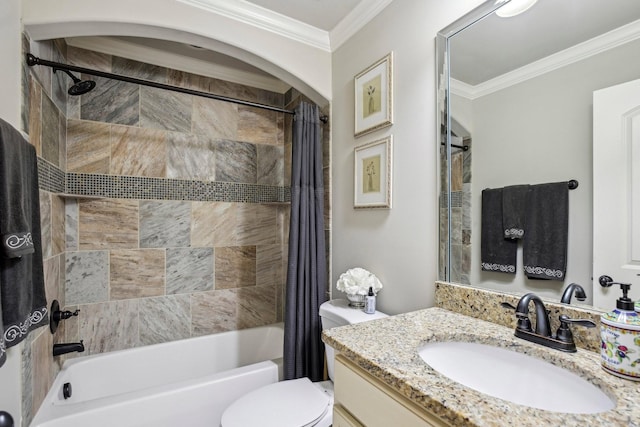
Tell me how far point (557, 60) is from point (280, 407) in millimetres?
1688

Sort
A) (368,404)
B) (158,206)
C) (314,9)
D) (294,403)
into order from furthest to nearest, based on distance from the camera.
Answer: (158,206)
(314,9)
(294,403)
(368,404)

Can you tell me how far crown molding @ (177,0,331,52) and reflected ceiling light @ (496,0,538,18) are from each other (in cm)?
118

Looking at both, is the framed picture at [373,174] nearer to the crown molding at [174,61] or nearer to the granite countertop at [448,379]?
the granite countertop at [448,379]

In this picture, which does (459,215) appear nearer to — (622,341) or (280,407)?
(622,341)

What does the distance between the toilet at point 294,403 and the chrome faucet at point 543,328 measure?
688 mm

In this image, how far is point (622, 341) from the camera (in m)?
0.68

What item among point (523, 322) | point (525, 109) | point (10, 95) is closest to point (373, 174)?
point (525, 109)

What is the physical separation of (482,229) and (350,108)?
1094 mm

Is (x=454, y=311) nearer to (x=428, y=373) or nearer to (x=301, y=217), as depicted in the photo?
(x=428, y=373)

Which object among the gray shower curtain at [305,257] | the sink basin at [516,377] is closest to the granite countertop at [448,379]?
the sink basin at [516,377]

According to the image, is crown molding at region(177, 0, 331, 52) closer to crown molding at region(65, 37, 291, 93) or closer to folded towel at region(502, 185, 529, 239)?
crown molding at region(65, 37, 291, 93)

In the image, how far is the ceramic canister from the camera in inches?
26.3

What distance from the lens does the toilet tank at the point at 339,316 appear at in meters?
1.48

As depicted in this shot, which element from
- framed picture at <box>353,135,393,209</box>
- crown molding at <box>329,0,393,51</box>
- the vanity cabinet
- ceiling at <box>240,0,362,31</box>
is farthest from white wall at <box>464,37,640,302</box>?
ceiling at <box>240,0,362,31</box>
